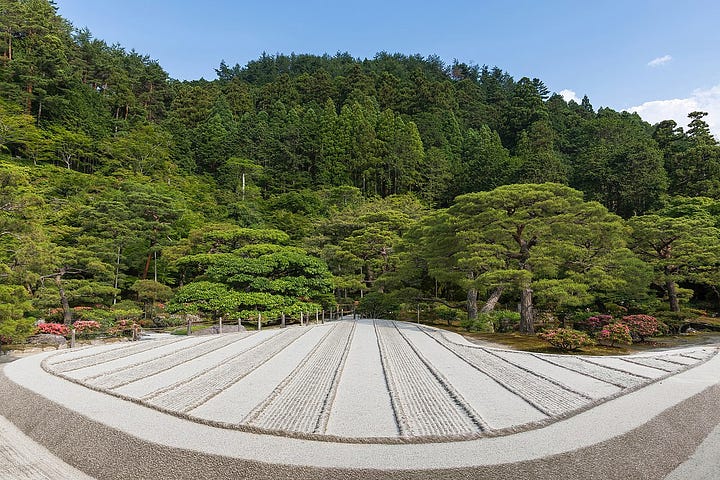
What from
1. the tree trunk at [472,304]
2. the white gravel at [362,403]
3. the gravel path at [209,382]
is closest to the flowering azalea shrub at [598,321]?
the tree trunk at [472,304]

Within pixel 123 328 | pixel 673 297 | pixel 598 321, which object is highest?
pixel 673 297

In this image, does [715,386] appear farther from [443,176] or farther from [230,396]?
[443,176]

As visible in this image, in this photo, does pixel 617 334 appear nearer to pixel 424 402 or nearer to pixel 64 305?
pixel 424 402

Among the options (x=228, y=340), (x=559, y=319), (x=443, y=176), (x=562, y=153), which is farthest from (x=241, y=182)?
(x=562, y=153)

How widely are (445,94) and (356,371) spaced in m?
48.5

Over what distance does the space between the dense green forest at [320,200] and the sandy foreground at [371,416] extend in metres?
4.80

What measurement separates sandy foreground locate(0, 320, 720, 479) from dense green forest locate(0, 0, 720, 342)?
4801 mm

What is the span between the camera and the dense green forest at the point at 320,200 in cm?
1257

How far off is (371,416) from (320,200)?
27.6 meters

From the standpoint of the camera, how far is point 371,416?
4.20 metres

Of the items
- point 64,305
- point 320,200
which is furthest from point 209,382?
point 320,200

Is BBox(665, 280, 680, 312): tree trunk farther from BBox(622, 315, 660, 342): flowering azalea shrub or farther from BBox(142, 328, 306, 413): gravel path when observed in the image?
BBox(142, 328, 306, 413): gravel path

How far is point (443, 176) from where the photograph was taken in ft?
111

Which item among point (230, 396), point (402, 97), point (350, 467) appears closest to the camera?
point (350, 467)
